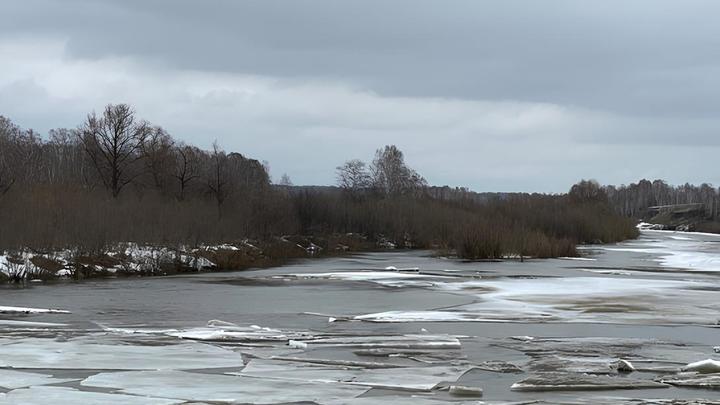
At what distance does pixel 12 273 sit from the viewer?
3300cm

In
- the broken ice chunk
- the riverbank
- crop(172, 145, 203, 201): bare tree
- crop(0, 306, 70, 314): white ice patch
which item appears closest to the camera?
the broken ice chunk

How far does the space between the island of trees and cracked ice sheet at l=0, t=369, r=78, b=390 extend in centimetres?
2639

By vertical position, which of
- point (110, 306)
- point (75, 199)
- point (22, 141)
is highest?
point (22, 141)

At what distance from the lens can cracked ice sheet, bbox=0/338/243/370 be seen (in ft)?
40.8

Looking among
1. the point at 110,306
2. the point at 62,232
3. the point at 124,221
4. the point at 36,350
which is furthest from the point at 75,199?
the point at 36,350

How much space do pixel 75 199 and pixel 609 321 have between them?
3346 cm

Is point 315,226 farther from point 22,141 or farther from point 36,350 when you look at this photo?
point 36,350

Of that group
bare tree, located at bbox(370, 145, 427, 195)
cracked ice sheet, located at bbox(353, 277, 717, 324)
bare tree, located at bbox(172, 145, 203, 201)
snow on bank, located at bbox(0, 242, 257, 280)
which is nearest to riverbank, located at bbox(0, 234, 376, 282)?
snow on bank, located at bbox(0, 242, 257, 280)

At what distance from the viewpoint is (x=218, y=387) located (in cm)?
1077

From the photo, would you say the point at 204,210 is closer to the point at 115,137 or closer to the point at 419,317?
the point at 115,137

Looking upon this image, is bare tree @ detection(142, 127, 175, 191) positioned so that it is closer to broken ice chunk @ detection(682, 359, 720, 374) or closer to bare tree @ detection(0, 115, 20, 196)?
bare tree @ detection(0, 115, 20, 196)

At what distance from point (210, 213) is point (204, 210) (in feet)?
1.95

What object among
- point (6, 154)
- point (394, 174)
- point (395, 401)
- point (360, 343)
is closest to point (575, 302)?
point (360, 343)

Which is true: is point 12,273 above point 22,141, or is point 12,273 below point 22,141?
below
